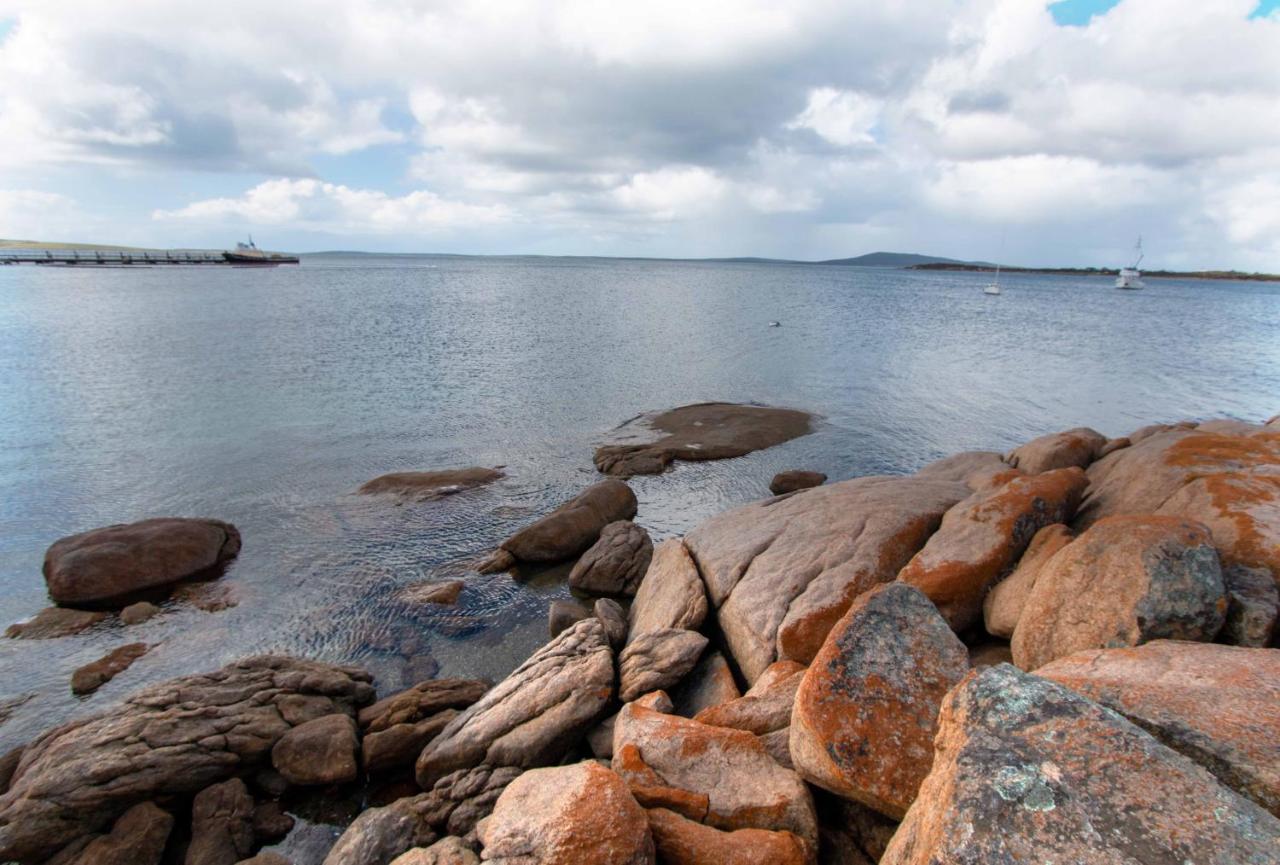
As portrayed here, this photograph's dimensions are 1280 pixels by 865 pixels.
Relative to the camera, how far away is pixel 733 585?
12.0 m

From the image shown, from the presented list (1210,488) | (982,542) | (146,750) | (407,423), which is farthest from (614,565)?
(407,423)

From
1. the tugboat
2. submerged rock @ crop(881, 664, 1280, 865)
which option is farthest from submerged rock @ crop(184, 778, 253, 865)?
the tugboat

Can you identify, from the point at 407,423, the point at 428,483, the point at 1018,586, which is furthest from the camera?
the point at 407,423

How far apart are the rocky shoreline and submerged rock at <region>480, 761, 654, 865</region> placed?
0.03 m

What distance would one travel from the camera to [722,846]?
5.82 m

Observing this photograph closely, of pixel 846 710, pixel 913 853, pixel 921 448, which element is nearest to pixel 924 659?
pixel 846 710

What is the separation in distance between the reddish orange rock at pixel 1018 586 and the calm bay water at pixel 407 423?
29.8 feet

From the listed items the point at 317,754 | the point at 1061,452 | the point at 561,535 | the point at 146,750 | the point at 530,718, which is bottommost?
the point at 317,754

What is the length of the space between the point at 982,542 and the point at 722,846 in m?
6.30

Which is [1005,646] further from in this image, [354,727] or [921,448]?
[921,448]

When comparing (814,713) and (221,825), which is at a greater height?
(814,713)

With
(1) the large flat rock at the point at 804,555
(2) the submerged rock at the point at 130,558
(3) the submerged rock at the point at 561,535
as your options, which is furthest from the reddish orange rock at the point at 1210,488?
(2) the submerged rock at the point at 130,558

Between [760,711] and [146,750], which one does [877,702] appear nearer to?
[760,711]

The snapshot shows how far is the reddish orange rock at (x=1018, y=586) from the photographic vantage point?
8484 millimetres
